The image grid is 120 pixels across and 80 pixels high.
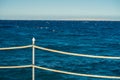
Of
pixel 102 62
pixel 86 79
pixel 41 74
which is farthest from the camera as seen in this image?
pixel 102 62

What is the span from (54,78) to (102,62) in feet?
25.8

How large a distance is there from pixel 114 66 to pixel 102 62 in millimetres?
1561

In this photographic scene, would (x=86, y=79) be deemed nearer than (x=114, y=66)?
Yes

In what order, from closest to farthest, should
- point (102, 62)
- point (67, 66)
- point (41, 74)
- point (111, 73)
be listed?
point (41, 74) < point (111, 73) < point (67, 66) < point (102, 62)

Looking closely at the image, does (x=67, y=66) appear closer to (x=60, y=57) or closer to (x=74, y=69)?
(x=74, y=69)

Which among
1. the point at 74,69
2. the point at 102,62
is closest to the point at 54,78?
Result: the point at 74,69

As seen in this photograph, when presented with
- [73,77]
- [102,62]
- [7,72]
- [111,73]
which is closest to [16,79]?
[7,72]

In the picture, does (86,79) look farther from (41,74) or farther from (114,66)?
(114,66)

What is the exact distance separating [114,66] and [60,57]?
5.73 metres

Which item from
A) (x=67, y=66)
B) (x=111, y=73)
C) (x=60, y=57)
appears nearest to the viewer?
(x=111, y=73)

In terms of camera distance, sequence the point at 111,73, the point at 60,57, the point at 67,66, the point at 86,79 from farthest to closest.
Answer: the point at 60,57, the point at 67,66, the point at 111,73, the point at 86,79

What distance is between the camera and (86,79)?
50.9 ft

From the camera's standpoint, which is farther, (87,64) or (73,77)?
(87,64)

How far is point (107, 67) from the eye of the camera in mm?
21203
